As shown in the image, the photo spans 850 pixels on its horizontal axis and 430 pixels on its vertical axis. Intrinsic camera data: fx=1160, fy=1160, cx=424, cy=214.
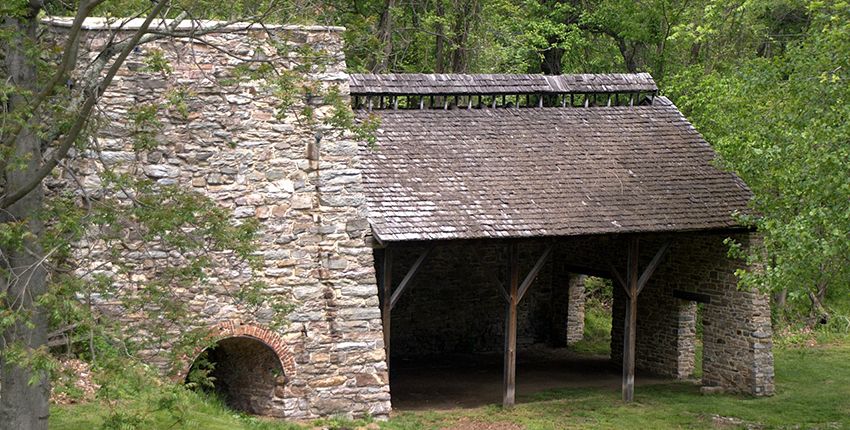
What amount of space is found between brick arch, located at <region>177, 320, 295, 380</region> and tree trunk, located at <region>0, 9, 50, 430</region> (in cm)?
433

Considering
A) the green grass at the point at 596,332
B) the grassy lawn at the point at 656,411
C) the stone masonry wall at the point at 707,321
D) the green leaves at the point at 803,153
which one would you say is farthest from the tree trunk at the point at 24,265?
the green grass at the point at 596,332

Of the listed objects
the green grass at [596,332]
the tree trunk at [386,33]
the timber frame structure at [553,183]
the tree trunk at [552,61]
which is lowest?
the green grass at [596,332]

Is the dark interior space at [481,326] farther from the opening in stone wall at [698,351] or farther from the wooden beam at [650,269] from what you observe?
the wooden beam at [650,269]

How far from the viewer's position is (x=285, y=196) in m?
14.9

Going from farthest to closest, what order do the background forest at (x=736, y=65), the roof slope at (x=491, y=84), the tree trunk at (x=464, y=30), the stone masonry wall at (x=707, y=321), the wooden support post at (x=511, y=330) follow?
1. the tree trunk at (x=464, y=30)
2. the stone masonry wall at (x=707, y=321)
3. the roof slope at (x=491, y=84)
4. the wooden support post at (x=511, y=330)
5. the background forest at (x=736, y=65)

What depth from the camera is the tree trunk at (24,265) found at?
30.9ft

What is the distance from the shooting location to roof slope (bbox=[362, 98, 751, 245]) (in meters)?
16.0

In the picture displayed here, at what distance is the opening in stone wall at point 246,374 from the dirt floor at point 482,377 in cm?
246

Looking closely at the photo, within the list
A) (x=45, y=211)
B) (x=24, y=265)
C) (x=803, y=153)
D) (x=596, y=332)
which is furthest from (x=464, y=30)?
(x=24, y=265)

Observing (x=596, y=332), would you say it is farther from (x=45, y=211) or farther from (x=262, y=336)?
(x=45, y=211)

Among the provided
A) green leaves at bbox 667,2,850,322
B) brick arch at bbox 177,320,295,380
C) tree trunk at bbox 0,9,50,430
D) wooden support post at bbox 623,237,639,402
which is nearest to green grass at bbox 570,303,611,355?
wooden support post at bbox 623,237,639,402

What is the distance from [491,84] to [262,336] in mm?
5840

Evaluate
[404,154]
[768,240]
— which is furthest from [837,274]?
[404,154]

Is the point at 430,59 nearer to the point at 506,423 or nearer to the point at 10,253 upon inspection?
the point at 506,423
